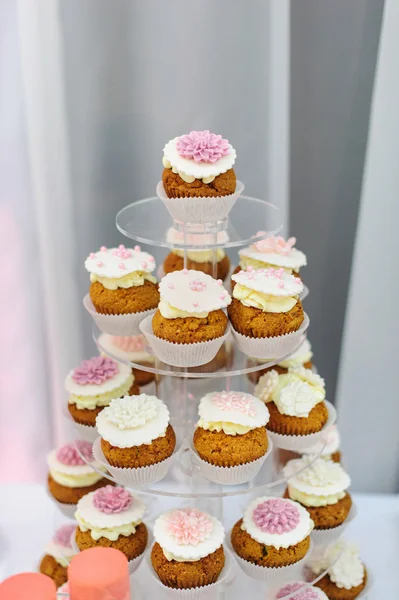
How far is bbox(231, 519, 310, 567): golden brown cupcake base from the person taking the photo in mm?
1534

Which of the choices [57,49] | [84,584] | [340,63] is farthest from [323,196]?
[84,584]

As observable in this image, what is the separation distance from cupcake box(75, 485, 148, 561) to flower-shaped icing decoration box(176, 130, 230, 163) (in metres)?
0.80

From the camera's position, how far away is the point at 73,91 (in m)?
1.90

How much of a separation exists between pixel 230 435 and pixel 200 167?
21.3 inches

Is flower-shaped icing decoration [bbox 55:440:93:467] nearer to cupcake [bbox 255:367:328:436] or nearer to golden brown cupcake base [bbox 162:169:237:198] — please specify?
cupcake [bbox 255:367:328:436]

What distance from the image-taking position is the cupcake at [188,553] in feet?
4.81

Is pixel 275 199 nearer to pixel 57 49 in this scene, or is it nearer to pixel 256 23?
pixel 256 23

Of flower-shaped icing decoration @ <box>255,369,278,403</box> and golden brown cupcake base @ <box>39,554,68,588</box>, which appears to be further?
golden brown cupcake base @ <box>39,554,68,588</box>

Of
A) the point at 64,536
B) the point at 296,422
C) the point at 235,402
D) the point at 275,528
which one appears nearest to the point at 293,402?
the point at 296,422

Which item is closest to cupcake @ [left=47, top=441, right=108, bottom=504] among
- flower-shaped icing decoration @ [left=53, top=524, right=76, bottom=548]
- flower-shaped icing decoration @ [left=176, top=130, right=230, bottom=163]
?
flower-shaped icing decoration @ [left=53, top=524, right=76, bottom=548]

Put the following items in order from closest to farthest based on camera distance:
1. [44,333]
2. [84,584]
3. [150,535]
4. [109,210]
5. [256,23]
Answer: [84,584]
[150,535]
[256,23]
[109,210]
[44,333]

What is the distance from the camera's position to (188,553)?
4.78 ft

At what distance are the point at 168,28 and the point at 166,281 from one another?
0.75 m

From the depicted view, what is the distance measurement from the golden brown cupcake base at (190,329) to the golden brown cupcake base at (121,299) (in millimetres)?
132
